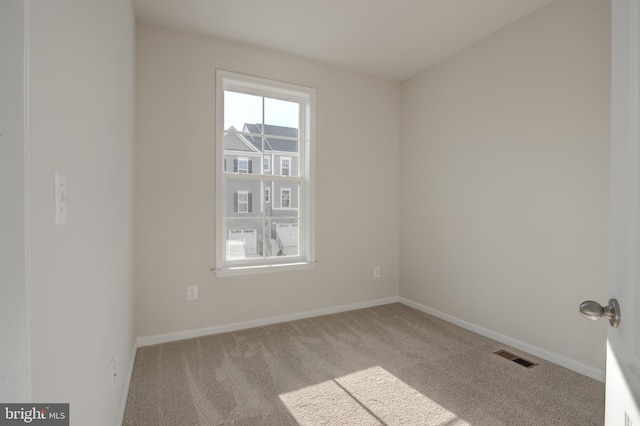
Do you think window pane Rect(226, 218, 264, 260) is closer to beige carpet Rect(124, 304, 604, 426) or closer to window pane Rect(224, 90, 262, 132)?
beige carpet Rect(124, 304, 604, 426)

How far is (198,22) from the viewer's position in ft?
8.89

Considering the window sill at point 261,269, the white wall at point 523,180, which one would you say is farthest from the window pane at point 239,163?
the white wall at point 523,180

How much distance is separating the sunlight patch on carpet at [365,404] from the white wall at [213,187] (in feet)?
4.18

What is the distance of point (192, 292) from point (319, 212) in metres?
1.45

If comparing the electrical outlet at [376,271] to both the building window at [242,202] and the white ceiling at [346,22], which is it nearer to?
the building window at [242,202]

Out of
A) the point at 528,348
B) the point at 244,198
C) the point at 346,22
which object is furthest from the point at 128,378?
the point at 346,22

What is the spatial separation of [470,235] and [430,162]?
91 centimetres

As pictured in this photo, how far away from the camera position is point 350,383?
2.16m

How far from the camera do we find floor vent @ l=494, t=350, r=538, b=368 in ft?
7.91

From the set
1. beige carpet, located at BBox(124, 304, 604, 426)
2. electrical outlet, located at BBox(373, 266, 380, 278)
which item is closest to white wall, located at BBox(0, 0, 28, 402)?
beige carpet, located at BBox(124, 304, 604, 426)

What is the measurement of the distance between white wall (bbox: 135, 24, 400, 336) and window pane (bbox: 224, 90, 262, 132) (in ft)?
0.62

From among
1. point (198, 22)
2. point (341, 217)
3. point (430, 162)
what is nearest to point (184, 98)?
point (198, 22)

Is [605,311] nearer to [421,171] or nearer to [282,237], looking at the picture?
[282,237]

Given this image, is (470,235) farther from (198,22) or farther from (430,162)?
(198,22)
